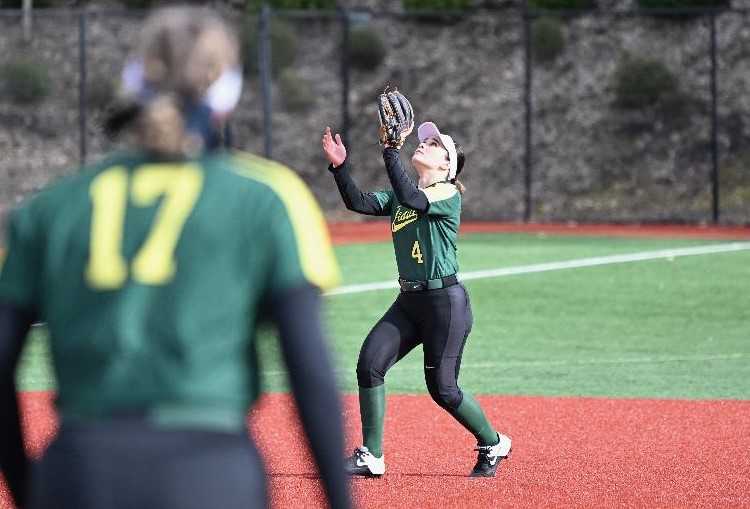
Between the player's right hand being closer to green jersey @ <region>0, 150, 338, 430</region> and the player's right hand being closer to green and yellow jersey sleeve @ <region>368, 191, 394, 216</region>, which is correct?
green and yellow jersey sleeve @ <region>368, 191, 394, 216</region>

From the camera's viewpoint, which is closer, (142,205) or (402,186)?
(142,205)

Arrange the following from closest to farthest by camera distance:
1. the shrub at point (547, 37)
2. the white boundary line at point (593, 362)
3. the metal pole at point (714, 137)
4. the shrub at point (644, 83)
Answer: the white boundary line at point (593, 362), the metal pole at point (714, 137), the shrub at point (644, 83), the shrub at point (547, 37)

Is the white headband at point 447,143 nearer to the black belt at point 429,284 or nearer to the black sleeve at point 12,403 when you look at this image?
the black belt at point 429,284

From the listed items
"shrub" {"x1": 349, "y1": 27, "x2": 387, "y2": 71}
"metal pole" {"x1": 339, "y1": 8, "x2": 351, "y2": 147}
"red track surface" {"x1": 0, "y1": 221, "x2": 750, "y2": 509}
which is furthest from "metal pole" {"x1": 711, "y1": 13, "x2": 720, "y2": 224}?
"red track surface" {"x1": 0, "y1": 221, "x2": 750, "y2": 509}

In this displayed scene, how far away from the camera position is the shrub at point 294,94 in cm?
3225

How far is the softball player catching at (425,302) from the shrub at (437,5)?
91.2 ft

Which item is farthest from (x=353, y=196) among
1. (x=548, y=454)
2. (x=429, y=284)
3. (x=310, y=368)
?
(x=310, y=368)

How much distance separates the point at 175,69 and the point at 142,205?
24cm

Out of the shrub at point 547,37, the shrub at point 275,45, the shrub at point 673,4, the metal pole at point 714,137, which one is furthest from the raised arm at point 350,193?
the shrub at point 673,4

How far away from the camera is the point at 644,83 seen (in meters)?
29.7

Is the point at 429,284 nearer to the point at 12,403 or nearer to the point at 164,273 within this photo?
the point at 12,403

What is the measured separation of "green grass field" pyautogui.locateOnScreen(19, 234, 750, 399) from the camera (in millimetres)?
11625

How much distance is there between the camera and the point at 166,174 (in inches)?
105

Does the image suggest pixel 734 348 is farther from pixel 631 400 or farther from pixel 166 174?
→ pixel 166 174
